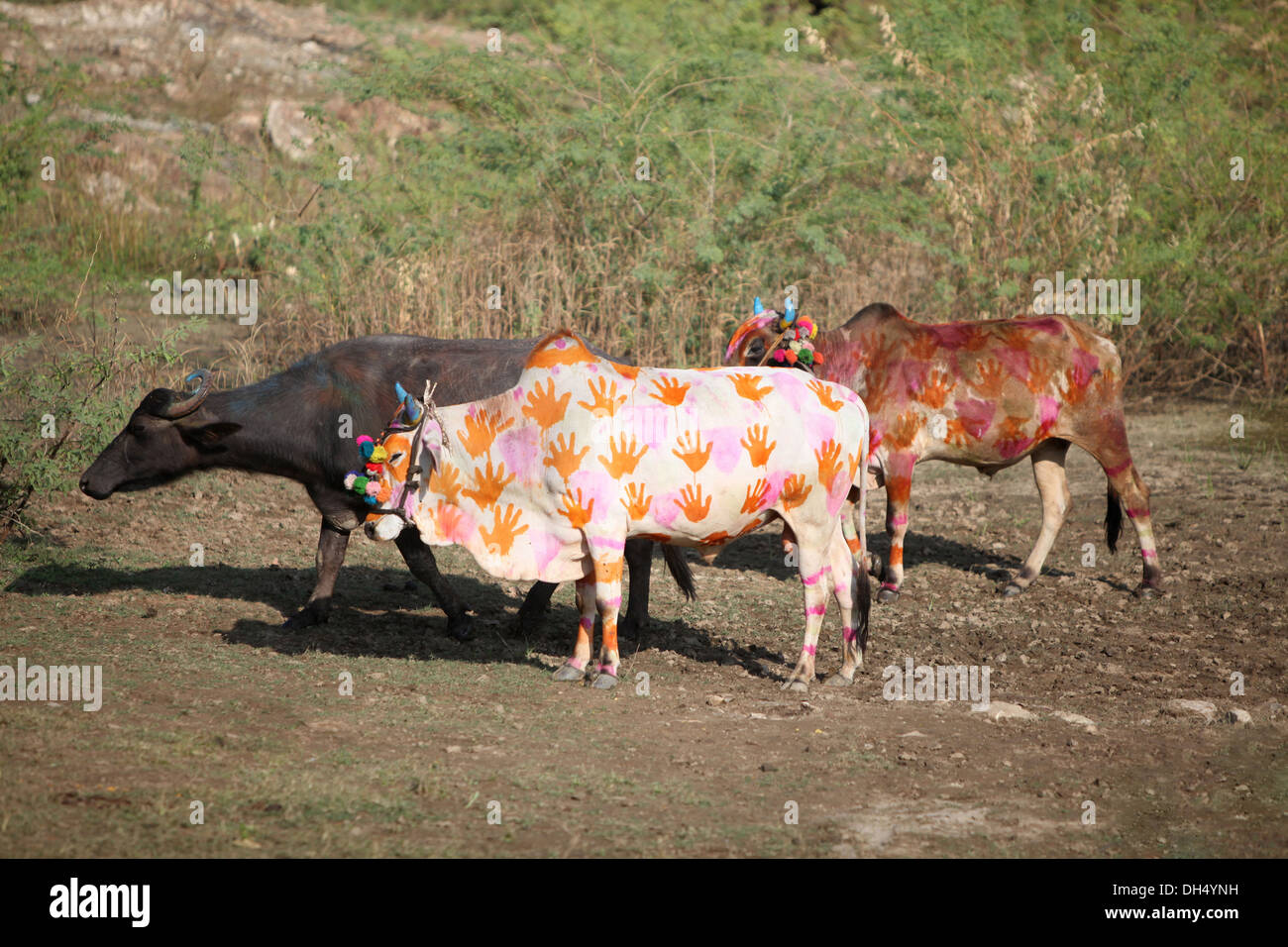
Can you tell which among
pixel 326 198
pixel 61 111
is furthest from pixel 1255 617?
pixel 61 111

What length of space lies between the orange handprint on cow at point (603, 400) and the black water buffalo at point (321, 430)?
1.34 metres

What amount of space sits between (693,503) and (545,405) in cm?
93

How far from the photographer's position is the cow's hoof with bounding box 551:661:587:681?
7.25 metres

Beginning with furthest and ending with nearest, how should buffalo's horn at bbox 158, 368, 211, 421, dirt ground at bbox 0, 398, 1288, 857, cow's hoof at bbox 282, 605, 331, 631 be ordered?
cow's hoof at bbox 282, 605, 331, 631 < buffalo's horn at bbox 158, 368, 211, 421 < dirt ground at bbox 0, 398, 1288, 857

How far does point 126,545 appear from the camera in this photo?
9.61m

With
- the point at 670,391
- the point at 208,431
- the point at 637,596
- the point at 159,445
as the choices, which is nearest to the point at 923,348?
the point at 637,596

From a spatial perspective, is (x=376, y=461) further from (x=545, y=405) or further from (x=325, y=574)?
(x=325, y=574)

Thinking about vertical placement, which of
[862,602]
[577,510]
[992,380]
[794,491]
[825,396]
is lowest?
[862,602]

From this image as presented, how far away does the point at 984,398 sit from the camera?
9492mm

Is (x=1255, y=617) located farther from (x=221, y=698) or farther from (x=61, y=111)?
(x=61, y=111)

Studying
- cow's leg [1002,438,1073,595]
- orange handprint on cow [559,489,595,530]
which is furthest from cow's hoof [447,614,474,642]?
cow's leg [1002,438,1073,595]

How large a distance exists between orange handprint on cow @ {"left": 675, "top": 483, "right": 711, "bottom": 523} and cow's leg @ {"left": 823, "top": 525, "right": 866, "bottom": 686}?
0.85 m

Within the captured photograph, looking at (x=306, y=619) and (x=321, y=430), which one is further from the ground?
(x=321, y=430)

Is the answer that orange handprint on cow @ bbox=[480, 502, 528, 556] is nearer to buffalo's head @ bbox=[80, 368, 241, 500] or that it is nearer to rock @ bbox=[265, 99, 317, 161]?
buffalo's head @ bbox=[80, 368, 241, 500]
